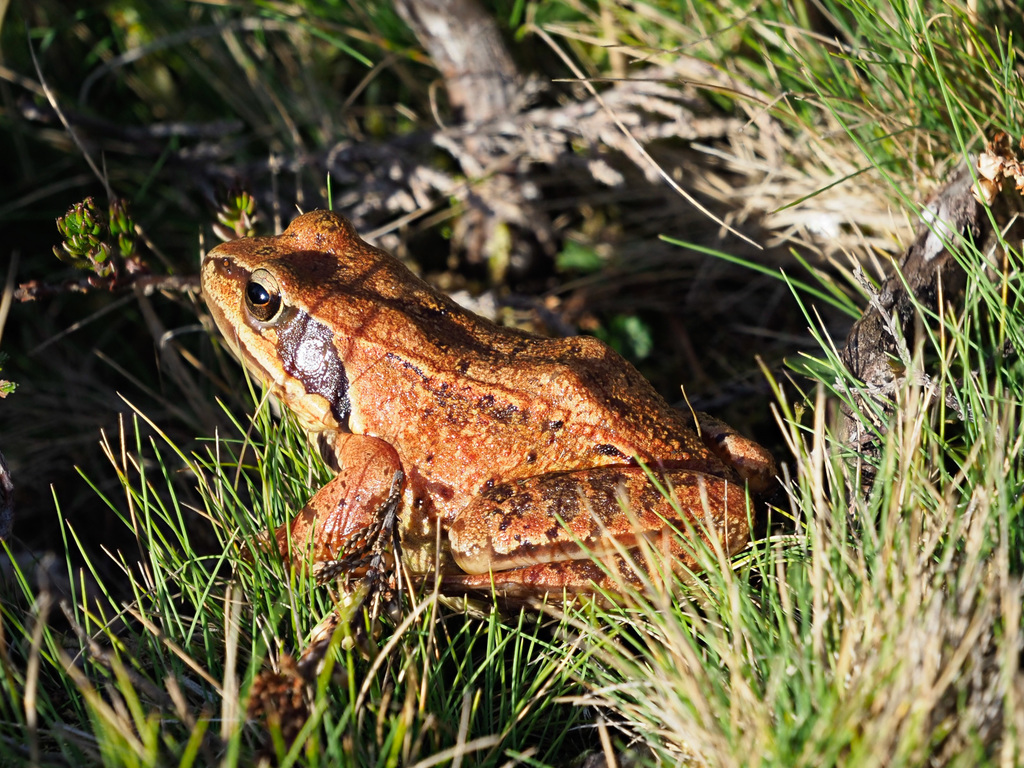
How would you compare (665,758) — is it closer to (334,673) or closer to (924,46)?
(334,673)

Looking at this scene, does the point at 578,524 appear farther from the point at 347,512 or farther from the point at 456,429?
the point at 347,512

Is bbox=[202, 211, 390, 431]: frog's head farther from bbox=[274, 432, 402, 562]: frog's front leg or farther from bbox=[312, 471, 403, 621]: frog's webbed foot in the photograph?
bbox=[312, 471, 403, 621]: frog's webbed foot

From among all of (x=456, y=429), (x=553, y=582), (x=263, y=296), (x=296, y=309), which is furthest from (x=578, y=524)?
(x=263, y=296)

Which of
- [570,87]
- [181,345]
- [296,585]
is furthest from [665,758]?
[570,87]

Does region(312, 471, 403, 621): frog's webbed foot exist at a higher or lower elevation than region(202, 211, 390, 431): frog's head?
lower

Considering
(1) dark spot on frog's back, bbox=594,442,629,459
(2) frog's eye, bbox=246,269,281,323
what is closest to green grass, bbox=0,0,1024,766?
(2) frog's eye, bbox=246,269,281,323

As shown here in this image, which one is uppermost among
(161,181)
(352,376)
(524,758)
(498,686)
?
(161,181)
